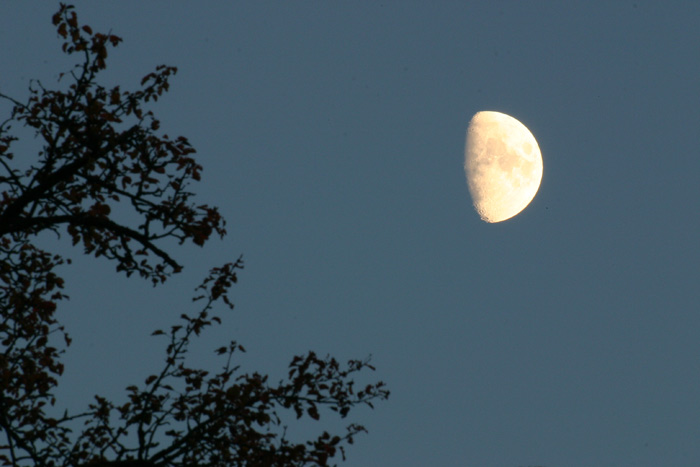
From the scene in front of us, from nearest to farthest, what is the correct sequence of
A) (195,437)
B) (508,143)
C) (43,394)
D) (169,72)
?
(195,437) < (43,394) < (169,72) < (508,143)

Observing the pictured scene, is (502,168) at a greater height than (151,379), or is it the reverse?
(502,168)

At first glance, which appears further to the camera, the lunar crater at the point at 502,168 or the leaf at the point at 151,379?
the lunar crater at the point at 502,168

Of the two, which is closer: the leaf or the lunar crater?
the leaf

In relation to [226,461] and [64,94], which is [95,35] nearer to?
[64,94]

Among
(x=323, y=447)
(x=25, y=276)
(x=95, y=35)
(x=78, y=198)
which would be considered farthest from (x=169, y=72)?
(x=323, y=447)

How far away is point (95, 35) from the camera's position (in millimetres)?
10977

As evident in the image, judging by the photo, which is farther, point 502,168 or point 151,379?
point 502,168

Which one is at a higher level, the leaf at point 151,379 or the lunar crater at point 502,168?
the lunar crater at point 502,168

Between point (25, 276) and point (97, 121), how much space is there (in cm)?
240

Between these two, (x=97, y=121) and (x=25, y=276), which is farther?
(x=25, y=276)

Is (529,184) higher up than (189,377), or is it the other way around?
(529,184)

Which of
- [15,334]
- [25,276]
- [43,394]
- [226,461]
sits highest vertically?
[25,276]

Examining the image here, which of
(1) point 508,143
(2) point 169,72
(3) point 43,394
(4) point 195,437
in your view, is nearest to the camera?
(4) point 195,437

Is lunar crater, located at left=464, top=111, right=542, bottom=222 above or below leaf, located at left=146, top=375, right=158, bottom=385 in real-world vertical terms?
above
